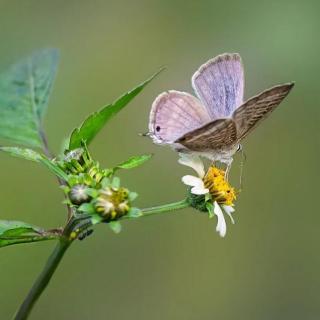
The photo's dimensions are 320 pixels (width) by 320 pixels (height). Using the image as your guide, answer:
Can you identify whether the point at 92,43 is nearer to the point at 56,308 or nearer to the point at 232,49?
the point at 232,49

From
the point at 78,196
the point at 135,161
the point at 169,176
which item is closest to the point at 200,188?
the point at 135,161

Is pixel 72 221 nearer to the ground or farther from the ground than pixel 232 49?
nearer to the ground

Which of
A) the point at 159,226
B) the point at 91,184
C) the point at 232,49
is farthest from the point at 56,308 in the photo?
the point at 232,49

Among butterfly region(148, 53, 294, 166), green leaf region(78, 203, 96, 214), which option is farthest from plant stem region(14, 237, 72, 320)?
butterfly region(148, 53, 294, 166)

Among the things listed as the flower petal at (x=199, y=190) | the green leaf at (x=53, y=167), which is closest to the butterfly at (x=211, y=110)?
the flower petal at (x=199, y=190)

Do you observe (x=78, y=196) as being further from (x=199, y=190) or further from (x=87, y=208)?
(x=199, y=190)

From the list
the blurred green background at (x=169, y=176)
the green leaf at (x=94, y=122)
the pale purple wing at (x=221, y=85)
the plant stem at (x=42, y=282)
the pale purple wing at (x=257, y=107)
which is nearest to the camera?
the plant stem at (x=42, y=282)

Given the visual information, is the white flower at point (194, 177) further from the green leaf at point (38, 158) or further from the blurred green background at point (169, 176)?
the blurred green background at point (169, 176)
